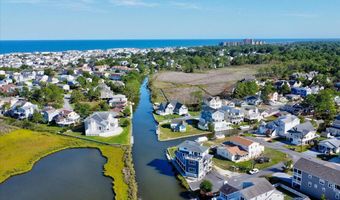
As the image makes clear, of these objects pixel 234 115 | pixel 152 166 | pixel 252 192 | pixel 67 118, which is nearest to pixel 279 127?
pixel 234 115

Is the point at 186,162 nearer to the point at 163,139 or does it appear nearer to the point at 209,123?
the point at 163,139

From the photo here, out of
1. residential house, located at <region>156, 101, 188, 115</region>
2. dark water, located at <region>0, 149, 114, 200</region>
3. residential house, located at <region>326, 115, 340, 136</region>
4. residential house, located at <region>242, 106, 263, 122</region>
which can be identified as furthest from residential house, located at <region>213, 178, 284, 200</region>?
residential house, located at <region>156, 101, 188, 115</region>

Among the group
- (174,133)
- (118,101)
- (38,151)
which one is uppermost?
(118,101)

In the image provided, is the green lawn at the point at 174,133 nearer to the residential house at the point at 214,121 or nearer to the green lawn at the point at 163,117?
the residential house at the point at 214,121

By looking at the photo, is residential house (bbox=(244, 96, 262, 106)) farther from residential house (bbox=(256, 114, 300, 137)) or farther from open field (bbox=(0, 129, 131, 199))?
open field (bbox=(0, 129, 131, 199))

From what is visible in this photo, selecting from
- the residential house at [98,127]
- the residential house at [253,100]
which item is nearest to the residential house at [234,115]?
the residential house at [253,100]

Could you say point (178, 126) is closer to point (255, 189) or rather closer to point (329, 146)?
point (329, 146)
